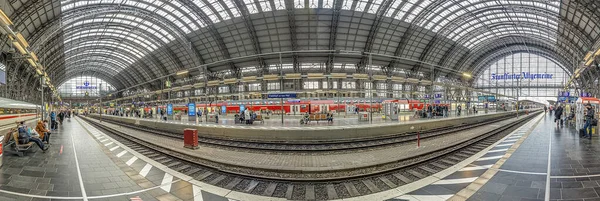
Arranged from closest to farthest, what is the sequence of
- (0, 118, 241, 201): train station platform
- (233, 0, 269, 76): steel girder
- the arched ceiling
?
1. (0, 118, 241, 201): train station platform
2. the arched ceiling
3. (233, 0, 269, 76): steel girder

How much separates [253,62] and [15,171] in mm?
41559

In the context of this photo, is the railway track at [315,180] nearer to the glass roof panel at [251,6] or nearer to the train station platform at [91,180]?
the train station platform at [91,180]

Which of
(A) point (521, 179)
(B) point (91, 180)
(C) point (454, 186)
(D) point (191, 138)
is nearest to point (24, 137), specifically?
(D) point (191, 138)

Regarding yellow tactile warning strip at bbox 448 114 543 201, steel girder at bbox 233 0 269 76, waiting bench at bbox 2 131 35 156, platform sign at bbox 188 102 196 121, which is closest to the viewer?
yellow tactile warning strip at bbox 448 114 543 201

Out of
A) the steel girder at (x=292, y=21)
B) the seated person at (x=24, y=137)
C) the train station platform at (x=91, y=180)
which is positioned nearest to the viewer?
the train station platform at (x=91, y=180)

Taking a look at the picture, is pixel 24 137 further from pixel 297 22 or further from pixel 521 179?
pixel 297 22

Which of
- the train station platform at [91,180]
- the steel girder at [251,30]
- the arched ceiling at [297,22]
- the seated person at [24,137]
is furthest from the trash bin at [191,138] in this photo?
the steel girder at [251,30]

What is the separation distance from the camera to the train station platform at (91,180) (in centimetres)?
612

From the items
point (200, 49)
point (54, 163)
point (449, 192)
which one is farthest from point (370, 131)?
point (200, 49)

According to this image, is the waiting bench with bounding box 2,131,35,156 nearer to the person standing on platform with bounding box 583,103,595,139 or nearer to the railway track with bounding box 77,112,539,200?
the railway track with bounding box 77,112,539,200

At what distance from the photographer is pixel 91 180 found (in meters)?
7.31

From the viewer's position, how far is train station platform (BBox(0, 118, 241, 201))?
20.1ft

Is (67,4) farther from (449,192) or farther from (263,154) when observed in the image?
(449,192)

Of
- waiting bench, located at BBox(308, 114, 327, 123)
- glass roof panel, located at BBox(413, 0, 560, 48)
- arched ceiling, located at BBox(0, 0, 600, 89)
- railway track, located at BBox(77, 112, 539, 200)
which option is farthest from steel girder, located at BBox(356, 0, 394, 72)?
railway track, located at BBox(77, 112, 539, 200)
